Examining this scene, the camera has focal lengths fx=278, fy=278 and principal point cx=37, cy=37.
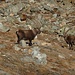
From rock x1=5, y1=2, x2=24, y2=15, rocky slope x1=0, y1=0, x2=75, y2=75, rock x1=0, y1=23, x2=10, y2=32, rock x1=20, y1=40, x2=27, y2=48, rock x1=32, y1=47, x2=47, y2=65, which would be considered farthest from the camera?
rock x1=5, y1=2, x2=24, y2=15

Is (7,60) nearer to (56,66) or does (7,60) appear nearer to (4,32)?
(56,66)

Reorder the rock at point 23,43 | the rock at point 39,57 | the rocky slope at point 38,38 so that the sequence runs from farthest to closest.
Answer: the rock at point 23,43 < the rock at point 39,57 < the rocky slope at point 38,38

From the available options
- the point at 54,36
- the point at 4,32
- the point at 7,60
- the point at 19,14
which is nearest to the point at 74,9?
the point at 19,14

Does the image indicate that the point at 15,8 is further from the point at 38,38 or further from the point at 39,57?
the point at 39,57

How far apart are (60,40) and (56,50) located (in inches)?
157

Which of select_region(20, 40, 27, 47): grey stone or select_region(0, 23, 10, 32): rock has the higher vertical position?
select_region(0, 23, 10, 32): rock

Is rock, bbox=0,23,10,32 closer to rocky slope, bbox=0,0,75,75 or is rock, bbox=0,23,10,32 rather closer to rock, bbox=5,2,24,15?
rocky slope, bbox=0,0,75,75

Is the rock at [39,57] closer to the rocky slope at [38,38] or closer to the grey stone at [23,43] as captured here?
the rocky slope at [38,38]

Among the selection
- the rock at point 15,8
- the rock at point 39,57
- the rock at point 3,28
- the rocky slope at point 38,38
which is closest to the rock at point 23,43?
the rocky slope at point 38,38

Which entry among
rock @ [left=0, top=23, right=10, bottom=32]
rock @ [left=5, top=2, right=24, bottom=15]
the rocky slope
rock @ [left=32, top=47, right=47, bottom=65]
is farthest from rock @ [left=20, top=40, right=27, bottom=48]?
rock @ [left=5, top=2, right=24, bottom=15]

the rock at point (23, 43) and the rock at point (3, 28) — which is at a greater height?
the rock at point (3, 28)

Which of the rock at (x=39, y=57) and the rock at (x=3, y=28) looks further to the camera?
the rock at (x=3, y=28)

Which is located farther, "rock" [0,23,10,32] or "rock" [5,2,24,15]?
"rock" [5,2,24,15]

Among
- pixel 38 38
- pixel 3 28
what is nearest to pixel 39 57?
pixel 38 38
